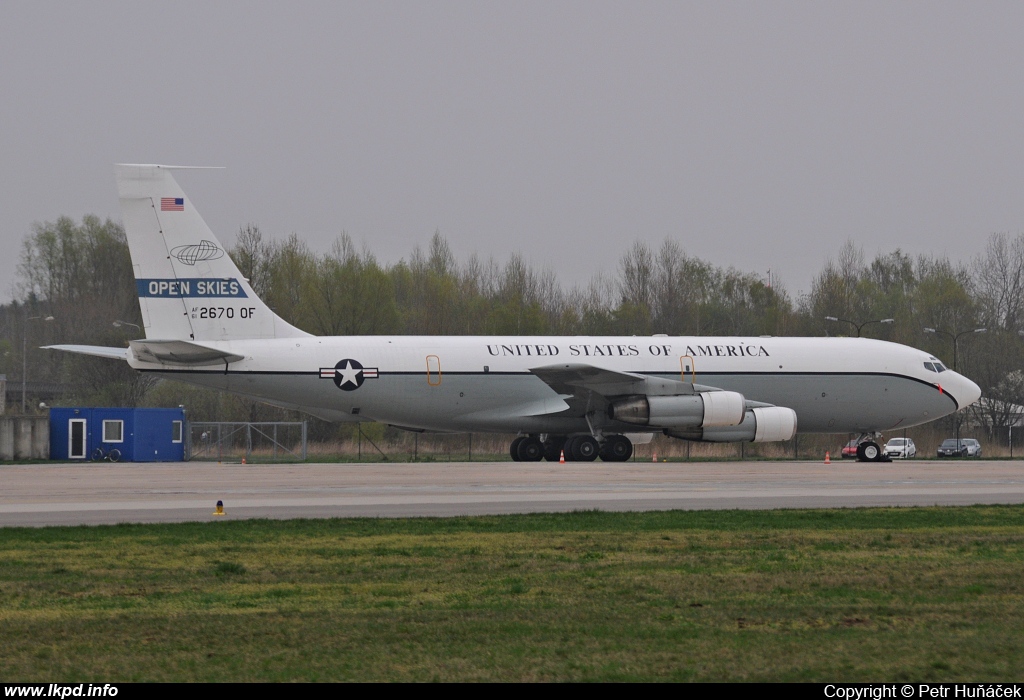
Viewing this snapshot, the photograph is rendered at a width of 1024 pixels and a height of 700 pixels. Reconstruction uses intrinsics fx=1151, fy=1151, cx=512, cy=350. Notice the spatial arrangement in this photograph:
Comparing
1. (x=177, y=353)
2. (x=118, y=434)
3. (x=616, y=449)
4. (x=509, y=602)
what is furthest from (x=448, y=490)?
(x=118, y=434)

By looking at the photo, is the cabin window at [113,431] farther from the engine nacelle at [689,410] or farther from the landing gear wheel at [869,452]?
the landing gear wheel at [869,452]

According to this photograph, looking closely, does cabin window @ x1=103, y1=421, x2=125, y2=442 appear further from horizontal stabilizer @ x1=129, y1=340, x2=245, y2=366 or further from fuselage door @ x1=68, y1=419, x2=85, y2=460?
horizontal stabilizer @ x1=129, y1=340, x2=245, y2=366

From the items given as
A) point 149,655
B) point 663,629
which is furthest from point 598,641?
point 149,655

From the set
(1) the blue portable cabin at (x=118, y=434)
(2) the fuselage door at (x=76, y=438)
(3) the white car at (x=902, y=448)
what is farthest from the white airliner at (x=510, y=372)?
(3) the white car at (x=902, y=448)

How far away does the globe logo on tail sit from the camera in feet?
98.3

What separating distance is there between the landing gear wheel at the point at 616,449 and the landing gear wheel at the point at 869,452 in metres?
7.79

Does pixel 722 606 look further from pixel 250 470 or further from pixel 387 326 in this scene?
pixel 387 326

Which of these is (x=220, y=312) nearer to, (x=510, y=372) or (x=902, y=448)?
(x=510, y=372)

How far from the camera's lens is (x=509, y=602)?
867cm

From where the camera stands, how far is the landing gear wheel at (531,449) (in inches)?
1325

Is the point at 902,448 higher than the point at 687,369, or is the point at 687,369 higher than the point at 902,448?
the point at 687,369

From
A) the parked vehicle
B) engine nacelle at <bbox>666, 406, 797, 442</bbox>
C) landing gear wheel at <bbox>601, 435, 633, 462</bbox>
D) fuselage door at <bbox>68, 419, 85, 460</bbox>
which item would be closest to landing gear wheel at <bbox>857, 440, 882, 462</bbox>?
engine nacelle at <bbox>666, 406, 797, 442</bbox>

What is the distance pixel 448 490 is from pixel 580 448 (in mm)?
12620

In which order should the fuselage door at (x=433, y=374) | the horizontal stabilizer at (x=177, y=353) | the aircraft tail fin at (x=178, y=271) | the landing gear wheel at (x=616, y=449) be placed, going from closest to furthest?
1. the horizontal stabilizer at (x=177, y=353)
2. the aircraft tail fin at (x=178, y=271)
3. the fuselage door at (x=433, y=374)
4. the landing gear wheel at (x=616, y=449)
